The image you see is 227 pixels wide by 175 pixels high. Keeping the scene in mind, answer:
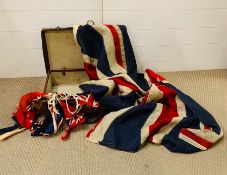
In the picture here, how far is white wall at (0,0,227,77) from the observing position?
60.4 inches

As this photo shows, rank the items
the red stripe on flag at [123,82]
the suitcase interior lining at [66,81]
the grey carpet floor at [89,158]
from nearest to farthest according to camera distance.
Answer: the grey carpet floor at [89,158]
the red stripe on flag at [123,82]
the suitcase interior lining at [66,81]

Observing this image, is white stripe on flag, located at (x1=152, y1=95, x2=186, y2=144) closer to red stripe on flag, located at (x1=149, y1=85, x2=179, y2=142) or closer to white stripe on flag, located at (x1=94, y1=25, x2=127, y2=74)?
red stripe on flag, located at (x1=149, y1=85, x2=179, y2=142)

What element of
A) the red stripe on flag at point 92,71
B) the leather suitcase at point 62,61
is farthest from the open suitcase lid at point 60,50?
the red stripe on flag at point 92,71

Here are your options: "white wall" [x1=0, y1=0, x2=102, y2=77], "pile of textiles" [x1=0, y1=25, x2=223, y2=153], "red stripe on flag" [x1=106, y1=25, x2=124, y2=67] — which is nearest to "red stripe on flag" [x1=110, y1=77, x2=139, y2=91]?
"pile of textiles" [x1=0, y1=25, x2=223, y2=153]

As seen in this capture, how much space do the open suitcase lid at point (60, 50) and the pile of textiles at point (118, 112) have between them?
0.39 ft

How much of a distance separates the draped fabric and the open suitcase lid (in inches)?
4.5

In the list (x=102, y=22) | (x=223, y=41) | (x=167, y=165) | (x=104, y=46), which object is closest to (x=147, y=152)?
(x=167, y=165)

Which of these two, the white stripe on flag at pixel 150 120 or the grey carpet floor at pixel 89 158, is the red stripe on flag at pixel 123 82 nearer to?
the white stripe on flag at pixel 150 120

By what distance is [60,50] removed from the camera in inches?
64.4

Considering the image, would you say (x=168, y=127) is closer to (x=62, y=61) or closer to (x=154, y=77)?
(x=154, y=77)

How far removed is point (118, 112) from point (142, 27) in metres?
0.58

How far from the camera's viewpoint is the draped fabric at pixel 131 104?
1267 mm

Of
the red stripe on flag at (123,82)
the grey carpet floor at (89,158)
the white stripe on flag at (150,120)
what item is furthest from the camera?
the red stripe on flag at (123,82)

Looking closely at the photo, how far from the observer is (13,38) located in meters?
1.60
